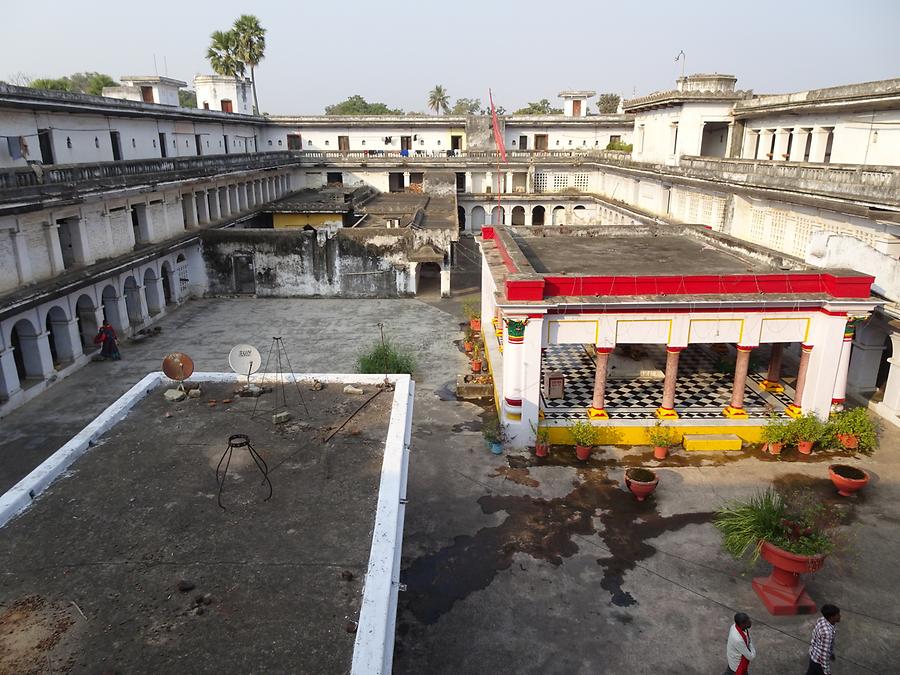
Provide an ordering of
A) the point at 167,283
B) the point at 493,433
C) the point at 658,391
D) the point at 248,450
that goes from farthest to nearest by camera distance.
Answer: the point at 167,283 < the point at 658,391 < the point at 493,433 < the point at 248,450

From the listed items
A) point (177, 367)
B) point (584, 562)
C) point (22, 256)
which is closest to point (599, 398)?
point (584, 562)

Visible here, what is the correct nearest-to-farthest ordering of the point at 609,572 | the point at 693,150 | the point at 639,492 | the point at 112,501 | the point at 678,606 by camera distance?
the point at 112,501 → the point at 678,606 → the point at 609,572 → the point at 639,492 → the point at 693,150

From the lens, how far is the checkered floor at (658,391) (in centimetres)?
1748

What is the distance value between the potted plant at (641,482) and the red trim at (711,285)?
→ 439 centimetres

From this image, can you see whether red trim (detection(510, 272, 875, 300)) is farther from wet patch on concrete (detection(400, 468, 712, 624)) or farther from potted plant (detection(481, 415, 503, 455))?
wet patch on concrete (detection(400, 468, 712, 624))

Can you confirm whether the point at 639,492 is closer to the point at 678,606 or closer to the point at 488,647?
the point at 678,606

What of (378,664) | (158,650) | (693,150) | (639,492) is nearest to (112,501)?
(158,650)

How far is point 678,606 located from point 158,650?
8.56 meters

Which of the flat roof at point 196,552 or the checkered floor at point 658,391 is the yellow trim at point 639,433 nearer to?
the checkered floor at point 658,391

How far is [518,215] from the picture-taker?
169 feet

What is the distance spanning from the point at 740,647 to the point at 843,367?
10024mm

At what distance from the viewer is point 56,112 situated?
80.9 feet

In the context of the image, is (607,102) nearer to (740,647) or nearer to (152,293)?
(152,293)

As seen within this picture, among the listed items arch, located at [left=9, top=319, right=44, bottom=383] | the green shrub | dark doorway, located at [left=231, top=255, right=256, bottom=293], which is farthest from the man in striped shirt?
dark doorway, located at [left=231, top=255, right=256, bottom=293]
